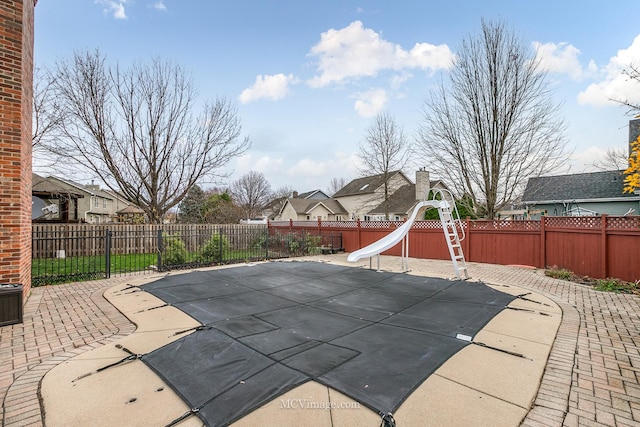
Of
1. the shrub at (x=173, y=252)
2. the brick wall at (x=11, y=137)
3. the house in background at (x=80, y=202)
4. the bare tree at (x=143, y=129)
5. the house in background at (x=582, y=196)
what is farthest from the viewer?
the house in background at (x=582, y=196)

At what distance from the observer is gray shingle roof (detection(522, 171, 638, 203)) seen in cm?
1441

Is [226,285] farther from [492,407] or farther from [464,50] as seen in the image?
[464,50]

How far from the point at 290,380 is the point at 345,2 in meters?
12.1

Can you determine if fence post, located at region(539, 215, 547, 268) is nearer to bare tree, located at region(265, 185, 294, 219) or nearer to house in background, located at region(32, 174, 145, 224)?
house in background, located at region(32, 174, 145, 224)

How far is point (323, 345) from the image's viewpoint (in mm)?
3088

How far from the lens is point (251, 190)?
127 feet

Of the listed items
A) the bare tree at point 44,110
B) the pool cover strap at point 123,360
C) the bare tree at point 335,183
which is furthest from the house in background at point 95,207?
the bare tree at point 335,183

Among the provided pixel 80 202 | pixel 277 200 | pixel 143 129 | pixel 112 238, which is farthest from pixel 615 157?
pixel 80 202

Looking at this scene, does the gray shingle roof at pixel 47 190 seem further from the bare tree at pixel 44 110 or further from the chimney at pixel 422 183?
the chimney at pixel 422 183

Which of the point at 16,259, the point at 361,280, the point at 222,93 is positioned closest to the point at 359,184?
the point at 222,93

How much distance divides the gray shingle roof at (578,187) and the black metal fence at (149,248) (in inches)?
452

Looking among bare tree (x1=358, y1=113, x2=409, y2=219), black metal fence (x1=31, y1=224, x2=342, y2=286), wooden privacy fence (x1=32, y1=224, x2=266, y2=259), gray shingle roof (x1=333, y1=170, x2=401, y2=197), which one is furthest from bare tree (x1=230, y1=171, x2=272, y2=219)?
black metal fence (x1=31, y1=224, x2=342, y2=286)

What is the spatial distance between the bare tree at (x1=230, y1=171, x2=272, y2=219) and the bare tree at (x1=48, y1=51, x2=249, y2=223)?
24270mm

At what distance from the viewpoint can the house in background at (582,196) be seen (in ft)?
45.6
